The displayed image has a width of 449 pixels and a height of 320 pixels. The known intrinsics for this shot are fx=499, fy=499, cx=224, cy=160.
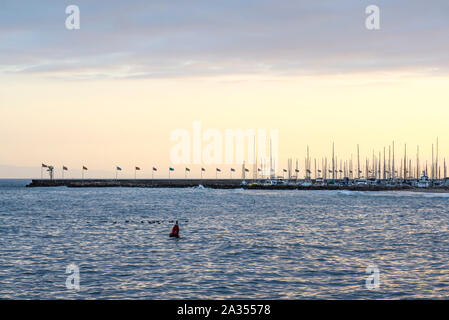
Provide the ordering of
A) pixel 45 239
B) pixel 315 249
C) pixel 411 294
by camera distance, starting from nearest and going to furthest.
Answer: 1. pixel 411 294
2. pixel 315 249
3. pixel 45 239

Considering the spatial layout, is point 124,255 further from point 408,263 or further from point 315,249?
point 408,263

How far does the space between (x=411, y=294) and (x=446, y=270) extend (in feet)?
24.3

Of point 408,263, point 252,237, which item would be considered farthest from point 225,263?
point 252,237

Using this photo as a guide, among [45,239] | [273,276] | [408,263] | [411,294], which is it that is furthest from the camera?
[45,239]

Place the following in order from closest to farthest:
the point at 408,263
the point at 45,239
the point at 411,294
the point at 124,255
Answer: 1. the point at 411,294
2. the point at 408,263
3. the point at 124,255
4. the point at 45,239

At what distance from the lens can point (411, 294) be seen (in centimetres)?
2344
